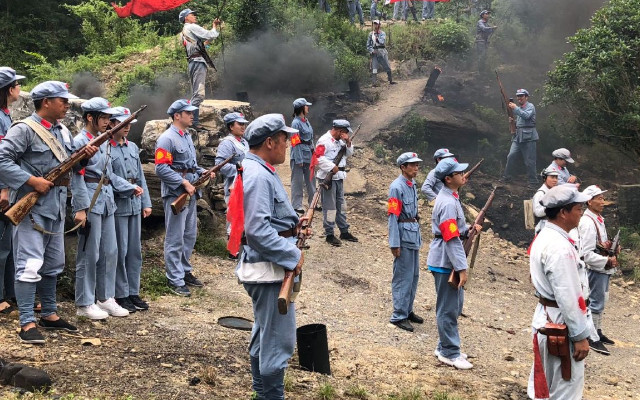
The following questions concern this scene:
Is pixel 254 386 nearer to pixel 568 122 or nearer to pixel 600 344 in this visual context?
pixel 600 344

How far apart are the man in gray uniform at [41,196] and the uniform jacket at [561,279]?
391 cm

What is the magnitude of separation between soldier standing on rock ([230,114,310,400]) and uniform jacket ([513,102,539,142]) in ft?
37.3

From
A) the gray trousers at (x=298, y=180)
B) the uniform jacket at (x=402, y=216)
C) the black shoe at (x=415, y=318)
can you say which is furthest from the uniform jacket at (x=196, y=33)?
the black shoe at (x=415, y=318)

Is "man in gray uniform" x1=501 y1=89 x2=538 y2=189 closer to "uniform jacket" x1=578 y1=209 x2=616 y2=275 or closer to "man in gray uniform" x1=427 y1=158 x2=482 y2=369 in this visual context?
"uniform jacket" x1=578 y1=209 x2=616 y2=275

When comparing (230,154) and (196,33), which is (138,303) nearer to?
(230,154)

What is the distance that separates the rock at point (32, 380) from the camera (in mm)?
4738

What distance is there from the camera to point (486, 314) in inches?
372

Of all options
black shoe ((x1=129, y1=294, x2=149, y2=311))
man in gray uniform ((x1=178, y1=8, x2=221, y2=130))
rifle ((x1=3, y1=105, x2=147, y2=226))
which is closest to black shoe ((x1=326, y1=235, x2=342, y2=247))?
man in gray uniform ((x1=178, y1=8, x2=221, y2=130))

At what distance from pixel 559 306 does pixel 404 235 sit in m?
3.56

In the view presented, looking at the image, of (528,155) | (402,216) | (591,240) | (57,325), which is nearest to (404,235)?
(402,216)

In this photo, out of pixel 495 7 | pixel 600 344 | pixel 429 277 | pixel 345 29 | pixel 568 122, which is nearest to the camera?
pixel 600 344

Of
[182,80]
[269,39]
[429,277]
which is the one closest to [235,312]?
[429,277]

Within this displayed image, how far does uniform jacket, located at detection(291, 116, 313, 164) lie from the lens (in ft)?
37.8

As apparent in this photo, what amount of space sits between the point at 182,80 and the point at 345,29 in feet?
21.9
